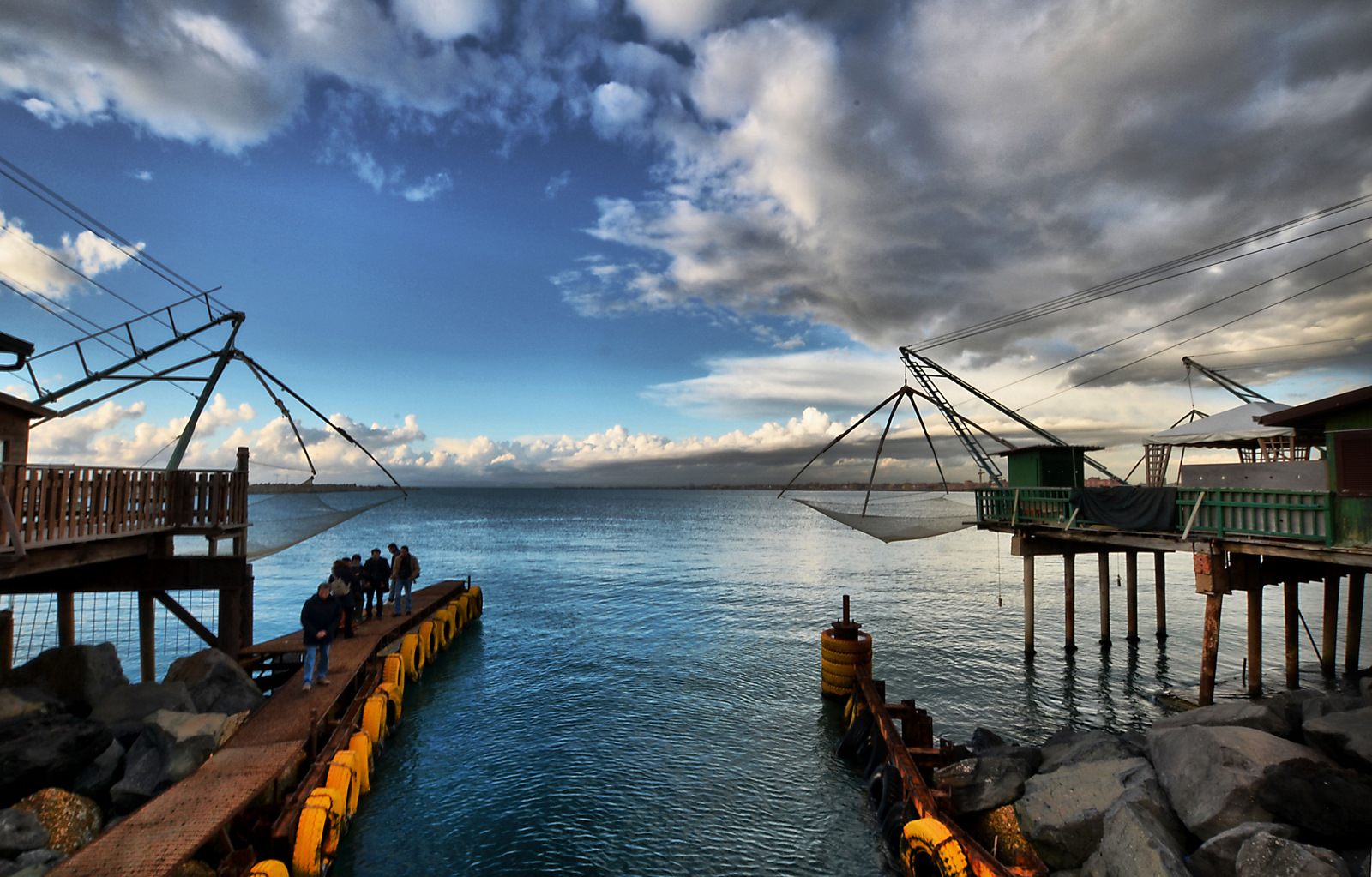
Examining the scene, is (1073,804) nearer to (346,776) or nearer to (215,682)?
(346,776)

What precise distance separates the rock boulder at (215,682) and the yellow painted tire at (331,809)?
4.22 meters

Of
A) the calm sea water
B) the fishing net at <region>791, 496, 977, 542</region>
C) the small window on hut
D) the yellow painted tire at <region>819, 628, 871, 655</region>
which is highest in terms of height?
the small window on hut

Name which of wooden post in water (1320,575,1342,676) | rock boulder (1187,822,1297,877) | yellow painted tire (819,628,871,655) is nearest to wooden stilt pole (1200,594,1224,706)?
wooden post in water (1320,575,1342,676)

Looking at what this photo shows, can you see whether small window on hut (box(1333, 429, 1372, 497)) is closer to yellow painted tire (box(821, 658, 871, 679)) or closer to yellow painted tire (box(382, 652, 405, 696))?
yellow painted tire (box(821, 658, 871, 679))

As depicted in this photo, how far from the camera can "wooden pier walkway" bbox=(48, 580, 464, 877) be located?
22.4 feet

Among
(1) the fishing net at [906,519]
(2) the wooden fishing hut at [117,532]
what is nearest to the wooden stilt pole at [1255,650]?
(1) the fishing net at [906,519]

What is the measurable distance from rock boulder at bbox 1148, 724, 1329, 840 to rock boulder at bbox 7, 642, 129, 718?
693 inches

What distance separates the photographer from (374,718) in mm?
12883

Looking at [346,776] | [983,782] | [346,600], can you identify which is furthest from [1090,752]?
[346,600]

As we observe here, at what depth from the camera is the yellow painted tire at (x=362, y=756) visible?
10.8m

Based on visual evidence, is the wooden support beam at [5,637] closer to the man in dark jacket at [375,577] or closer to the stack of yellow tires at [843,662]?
the man in dark jacket at [375,577]

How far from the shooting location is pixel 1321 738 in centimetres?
865

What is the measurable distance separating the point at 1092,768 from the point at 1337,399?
856cm

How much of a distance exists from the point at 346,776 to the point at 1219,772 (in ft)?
39.4
